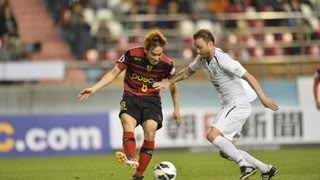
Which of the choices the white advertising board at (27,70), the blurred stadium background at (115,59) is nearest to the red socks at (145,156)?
the blurred stadium background at (115,59)

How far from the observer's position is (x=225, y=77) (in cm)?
1174

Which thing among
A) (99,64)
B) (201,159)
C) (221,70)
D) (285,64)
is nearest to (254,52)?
(285,64)

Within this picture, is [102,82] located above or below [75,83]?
above

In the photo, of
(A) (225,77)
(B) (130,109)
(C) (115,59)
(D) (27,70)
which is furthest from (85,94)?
(C) (115,59)

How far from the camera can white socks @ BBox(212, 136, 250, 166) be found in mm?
11289

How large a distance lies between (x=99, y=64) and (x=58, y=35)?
3643mm

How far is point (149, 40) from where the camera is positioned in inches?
453

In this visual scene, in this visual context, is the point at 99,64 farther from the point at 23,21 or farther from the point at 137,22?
the point at 23,21

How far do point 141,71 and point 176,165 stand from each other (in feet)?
16.3

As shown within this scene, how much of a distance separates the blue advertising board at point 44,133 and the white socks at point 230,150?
10.3 m

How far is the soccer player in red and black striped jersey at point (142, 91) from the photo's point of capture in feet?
38.3

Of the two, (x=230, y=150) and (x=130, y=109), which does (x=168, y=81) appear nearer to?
(x=130, y=109)

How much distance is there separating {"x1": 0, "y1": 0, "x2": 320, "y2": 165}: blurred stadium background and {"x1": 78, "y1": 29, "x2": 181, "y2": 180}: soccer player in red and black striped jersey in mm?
9269

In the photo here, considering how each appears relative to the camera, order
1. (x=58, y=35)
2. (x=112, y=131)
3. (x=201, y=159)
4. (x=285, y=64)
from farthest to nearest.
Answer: (x=58, y=35), (x=285, y=64), (x=112, y=131), (x=201, y=159)
